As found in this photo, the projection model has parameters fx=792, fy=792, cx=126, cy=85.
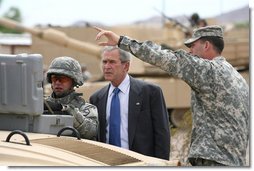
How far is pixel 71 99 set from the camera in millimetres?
5664

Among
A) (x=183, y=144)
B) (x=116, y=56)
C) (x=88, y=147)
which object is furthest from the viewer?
(x=183, y=144)

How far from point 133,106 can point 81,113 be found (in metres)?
0.77

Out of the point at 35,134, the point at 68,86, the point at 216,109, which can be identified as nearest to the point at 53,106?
the point at 68,86

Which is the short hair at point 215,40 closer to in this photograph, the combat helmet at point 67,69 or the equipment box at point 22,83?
the combat helmet at point 67,69

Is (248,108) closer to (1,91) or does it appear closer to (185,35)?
(1,91)

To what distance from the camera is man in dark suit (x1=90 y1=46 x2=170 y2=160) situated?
5.98 meters

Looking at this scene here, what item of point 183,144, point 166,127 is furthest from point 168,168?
point 183,144

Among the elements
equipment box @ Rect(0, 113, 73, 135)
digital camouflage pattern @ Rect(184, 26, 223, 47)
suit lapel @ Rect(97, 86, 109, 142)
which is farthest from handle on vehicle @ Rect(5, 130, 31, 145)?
suit lapel @ Rect(97, 86, 109, 142)

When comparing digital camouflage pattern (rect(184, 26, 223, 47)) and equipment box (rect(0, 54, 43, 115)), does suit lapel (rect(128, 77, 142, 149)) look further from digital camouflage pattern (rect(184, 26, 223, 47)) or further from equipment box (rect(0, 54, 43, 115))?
equipment box (rect(0, 54, 43, 115))

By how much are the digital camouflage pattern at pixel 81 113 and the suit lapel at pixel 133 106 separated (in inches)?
16.6

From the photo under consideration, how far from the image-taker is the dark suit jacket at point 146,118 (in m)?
6.00

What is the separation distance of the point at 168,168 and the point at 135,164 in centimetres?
20

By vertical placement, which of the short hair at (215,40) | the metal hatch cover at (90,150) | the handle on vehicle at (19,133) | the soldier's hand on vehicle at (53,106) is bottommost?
the metal hatch cover at (90,150)

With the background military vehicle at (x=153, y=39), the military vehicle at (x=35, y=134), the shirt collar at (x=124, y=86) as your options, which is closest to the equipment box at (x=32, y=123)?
the military vehicle at (x=35, y=134)
